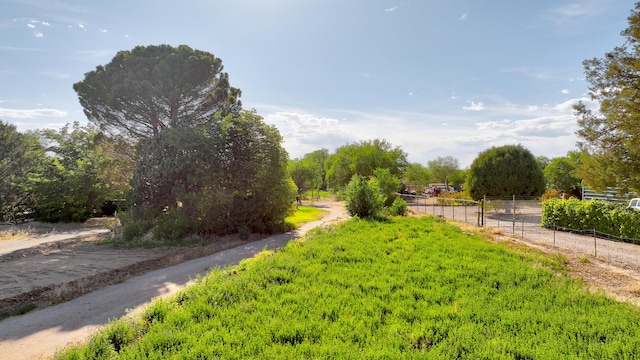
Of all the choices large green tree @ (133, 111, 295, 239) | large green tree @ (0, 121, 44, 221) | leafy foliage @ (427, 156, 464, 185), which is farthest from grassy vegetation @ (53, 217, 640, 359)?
leafy foliage @ (427, 156, 464, 185)

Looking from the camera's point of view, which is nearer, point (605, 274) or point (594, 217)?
point (605, 274)

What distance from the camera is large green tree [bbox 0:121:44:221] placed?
82.5 feet

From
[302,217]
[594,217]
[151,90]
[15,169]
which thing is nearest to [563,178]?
[594,217]

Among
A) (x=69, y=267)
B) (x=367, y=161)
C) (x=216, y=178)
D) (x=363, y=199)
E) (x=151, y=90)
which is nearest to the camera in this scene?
(x=69, y=267)

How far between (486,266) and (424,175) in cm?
5166

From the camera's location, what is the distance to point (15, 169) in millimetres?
27391

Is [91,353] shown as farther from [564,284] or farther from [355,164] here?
[355,164]

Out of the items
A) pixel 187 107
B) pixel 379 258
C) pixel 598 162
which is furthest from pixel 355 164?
pixel 379 258

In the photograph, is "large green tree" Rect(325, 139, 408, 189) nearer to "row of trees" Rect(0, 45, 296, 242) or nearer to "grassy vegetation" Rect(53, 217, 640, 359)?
"row of trees" Rect(0, 45, 296, 242)

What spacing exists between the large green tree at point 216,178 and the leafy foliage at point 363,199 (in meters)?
3.40

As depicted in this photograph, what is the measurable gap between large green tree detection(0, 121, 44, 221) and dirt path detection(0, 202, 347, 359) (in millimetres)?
22569

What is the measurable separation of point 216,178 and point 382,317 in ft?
41.2

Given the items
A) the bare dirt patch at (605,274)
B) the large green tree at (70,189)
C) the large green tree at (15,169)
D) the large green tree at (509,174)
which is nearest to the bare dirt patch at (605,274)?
the bare dirt patch at (605,274)

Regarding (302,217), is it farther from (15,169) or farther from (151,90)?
(15,169)
